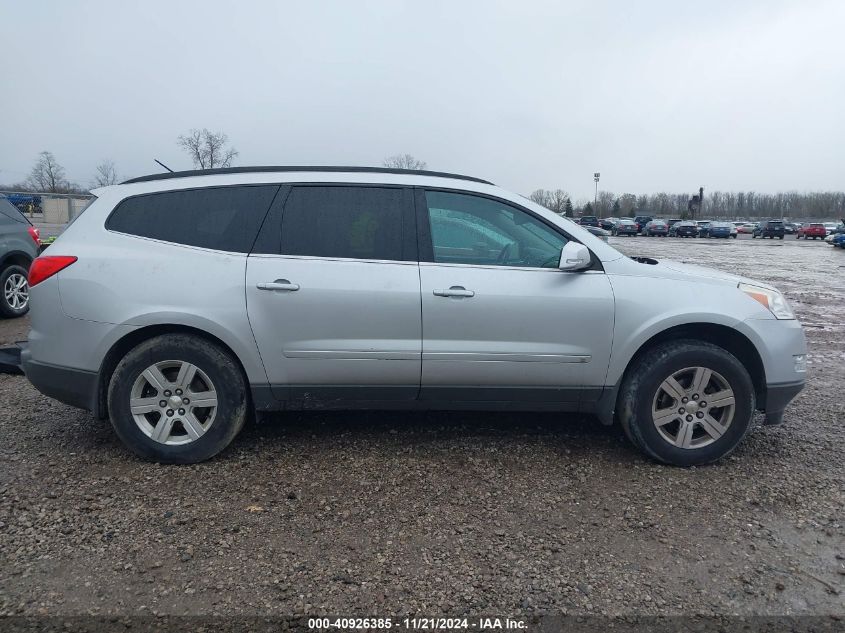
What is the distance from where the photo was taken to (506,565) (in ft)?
9.35

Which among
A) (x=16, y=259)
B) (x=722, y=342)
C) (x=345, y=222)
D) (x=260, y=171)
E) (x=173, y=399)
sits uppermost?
(x=260, y=171)

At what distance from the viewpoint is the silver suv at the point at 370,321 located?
374 cm

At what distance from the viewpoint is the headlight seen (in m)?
3.93

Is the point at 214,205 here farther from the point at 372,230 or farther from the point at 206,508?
the point at 206,508

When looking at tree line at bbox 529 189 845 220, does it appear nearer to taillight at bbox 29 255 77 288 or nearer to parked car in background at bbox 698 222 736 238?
parked car in background at bbox 698 222 736 238

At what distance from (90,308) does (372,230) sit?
5.67 ft

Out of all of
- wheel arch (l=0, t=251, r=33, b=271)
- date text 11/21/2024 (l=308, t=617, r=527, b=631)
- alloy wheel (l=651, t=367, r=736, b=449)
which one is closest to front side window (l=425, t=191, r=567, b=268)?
alloy wheel (l=651, t=367, r=736, b=449)

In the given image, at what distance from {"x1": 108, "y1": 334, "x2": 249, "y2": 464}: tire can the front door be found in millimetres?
1177

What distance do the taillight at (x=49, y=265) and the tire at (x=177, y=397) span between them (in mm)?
667

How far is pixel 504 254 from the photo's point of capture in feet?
12.9

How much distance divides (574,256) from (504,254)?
0.44 meters

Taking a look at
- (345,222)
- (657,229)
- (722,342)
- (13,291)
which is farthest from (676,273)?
(657,229)

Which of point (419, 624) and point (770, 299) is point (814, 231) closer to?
point (770, 299)

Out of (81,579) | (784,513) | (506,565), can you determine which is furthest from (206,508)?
(784,513)
